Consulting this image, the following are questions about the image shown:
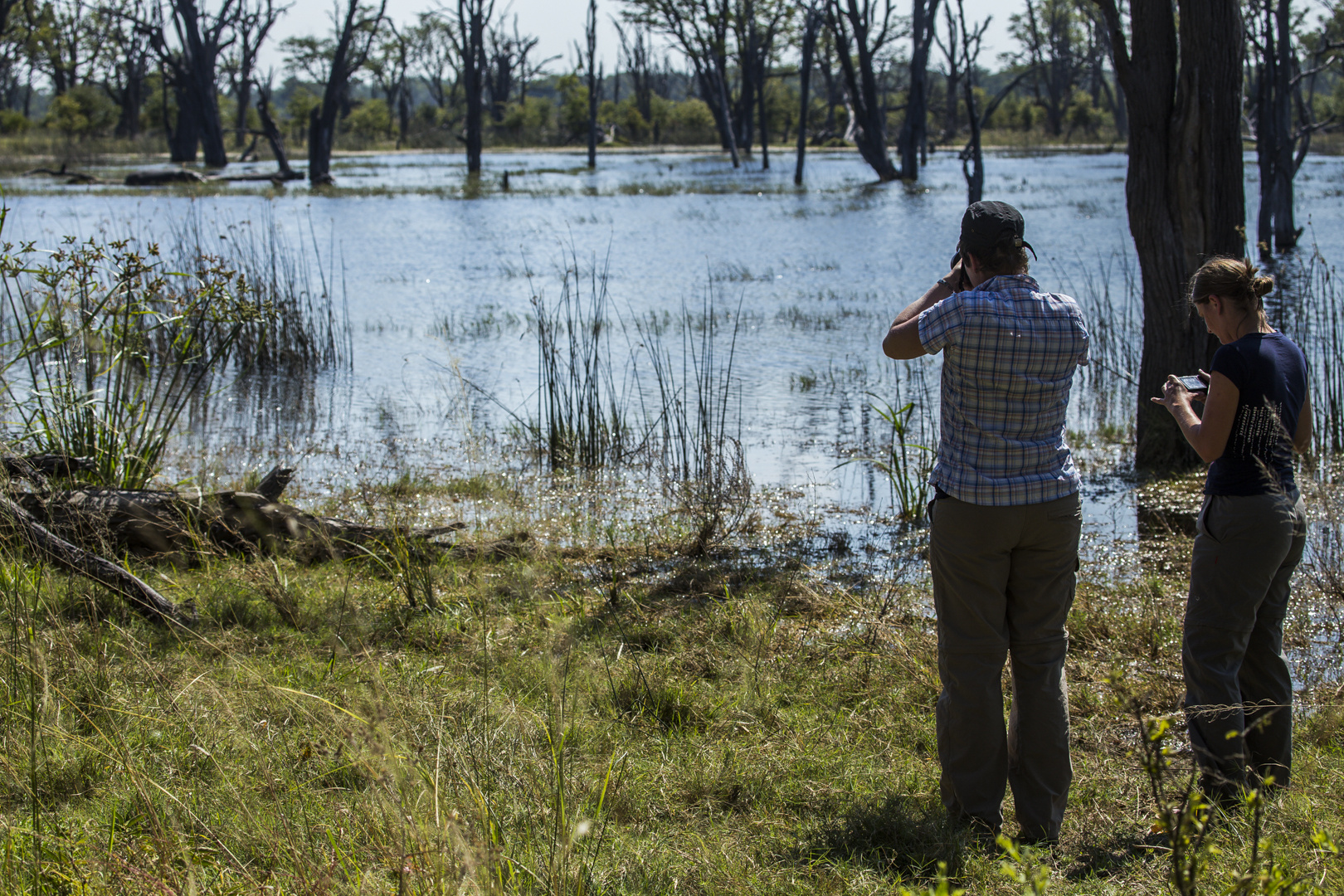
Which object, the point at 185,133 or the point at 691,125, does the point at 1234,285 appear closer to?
the point at 185,133

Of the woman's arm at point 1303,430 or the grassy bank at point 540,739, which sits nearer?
the grassy bank at point 540,739

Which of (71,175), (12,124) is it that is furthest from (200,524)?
(12,124)

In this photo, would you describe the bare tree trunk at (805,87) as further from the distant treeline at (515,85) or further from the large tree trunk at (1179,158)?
the large tree trunk at (1179,158)

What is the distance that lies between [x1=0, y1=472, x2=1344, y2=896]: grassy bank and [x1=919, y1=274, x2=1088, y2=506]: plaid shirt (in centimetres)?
73

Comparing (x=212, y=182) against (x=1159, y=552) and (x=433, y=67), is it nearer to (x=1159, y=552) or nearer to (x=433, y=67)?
(x=1159, y=552)

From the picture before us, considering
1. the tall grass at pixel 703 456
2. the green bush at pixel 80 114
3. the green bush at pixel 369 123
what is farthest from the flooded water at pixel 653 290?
the green bush at pixel 369 123

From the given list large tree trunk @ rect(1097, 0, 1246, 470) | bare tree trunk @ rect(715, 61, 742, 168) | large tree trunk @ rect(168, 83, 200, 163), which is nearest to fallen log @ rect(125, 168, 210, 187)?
large tree trunk @ rect(168, 83, 200, 163)

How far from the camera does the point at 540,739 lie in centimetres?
303

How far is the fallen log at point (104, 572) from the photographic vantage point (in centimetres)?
377

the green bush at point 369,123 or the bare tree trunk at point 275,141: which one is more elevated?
the green bush at point 369,123

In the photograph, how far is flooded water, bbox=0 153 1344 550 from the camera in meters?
7.37

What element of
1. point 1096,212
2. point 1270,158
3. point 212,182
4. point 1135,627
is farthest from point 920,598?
point 212,182

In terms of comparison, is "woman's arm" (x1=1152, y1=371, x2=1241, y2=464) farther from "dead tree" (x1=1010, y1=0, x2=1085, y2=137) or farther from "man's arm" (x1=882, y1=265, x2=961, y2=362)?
"dead tree" (x1=1010, y1=0, x2=1085, y2=137)

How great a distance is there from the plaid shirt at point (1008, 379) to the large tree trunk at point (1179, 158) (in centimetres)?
384
